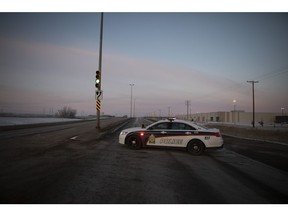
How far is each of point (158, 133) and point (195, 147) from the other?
1807 mm

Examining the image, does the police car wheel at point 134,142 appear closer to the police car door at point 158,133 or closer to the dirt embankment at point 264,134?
the police car door at point 158,133

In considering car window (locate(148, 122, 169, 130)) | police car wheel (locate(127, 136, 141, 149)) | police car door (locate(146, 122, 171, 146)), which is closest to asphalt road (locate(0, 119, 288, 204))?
police car door (locate(146, 122, 171, 146))

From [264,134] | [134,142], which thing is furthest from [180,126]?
[264,134]

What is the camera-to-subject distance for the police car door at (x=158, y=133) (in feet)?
30.0

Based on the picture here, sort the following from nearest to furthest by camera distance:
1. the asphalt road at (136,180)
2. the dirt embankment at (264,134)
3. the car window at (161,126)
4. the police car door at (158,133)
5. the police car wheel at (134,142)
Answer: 1. the asphalt road at (136,180)
2. the police car door at (158,133)
3. the car window at (161,126)
4. the police car wheel at (134,142)
5. the dirt embankment at (264,134)

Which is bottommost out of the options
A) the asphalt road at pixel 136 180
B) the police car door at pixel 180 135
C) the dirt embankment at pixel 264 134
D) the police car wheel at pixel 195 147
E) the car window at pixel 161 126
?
the dirt embankment at pixel 264 134

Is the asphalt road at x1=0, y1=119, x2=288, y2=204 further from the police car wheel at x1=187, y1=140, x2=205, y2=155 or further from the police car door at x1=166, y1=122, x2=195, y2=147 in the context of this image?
the police car door at x1=166, y1=122, x2=195, y2=147

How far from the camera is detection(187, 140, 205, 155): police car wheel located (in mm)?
8594

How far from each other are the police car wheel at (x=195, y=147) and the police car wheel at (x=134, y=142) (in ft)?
7.84

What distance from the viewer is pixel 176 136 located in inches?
352

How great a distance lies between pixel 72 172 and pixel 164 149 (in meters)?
5.28

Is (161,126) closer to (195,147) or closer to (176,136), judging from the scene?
(176,136)

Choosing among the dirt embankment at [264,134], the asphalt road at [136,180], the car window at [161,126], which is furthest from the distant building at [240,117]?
the asphalt road at [136,180]

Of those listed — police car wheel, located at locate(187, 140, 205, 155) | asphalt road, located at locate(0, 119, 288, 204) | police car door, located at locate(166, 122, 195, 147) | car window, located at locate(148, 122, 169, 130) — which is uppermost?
car window, located at locate(148, 122, 169, 130)
